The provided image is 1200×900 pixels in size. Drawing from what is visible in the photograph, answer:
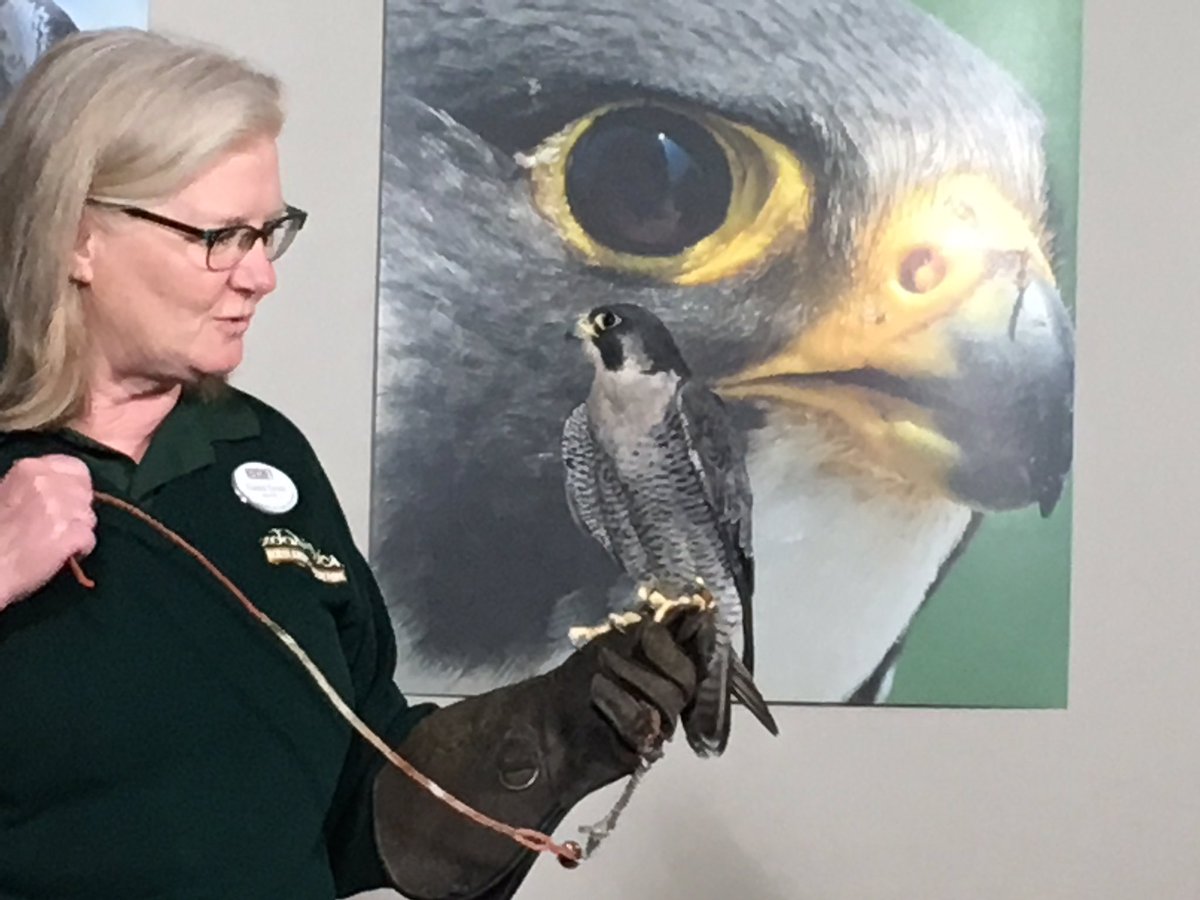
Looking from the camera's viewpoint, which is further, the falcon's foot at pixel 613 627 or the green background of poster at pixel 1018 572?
the green background of poster at pixel 1018 572

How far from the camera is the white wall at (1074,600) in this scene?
1291mm

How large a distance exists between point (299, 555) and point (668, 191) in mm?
669

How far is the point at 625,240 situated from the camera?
1323mm

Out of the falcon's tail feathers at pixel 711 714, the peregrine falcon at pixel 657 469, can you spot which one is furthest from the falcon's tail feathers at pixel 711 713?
the peregrine falcon at pixel 657 469

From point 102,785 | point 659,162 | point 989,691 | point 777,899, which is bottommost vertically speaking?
point 777,899

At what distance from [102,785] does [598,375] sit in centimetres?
71

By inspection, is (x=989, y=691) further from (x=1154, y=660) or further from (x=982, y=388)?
(x=982, y=388)

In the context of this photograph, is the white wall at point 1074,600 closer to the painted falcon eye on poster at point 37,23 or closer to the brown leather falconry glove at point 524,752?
the painted falcon eye on poster at point 37,23

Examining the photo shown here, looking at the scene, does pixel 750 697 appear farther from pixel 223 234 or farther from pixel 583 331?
pixel 223 234

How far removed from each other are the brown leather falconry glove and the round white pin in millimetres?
180

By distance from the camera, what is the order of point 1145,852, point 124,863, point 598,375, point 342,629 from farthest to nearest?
point 1145,852 < point 598,375 < point 342,629 < point 124,863

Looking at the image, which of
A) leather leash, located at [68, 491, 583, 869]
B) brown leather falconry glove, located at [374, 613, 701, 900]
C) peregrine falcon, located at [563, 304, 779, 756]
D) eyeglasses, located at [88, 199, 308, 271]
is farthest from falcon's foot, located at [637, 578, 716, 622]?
peregrine falcon, located at [563, 304, 779, 756]

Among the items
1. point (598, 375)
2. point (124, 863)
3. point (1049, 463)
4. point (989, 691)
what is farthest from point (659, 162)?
point (124, 863)

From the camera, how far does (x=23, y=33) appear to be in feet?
3.96
